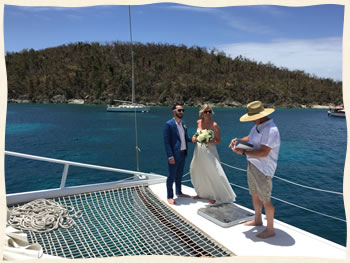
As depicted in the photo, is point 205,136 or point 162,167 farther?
point 162,167

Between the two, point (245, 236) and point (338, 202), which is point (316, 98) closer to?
point (338, 202)

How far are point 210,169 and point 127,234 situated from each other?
1.85m

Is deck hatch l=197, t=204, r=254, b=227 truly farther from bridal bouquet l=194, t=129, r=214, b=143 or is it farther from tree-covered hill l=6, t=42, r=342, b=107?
tree-covered hill l=6, t=42, r=342, b=107

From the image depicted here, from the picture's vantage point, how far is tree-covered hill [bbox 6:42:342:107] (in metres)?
97.5

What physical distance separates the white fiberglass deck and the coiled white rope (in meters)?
2.10

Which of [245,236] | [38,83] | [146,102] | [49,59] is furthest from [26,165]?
[49,59]

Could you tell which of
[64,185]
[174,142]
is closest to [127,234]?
[64,185]

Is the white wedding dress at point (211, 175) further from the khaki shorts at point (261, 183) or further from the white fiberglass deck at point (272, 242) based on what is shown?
the khaki shorts at point (261, 183)

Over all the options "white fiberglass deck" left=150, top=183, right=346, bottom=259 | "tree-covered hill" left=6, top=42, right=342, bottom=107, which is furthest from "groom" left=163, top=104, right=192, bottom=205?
"tree-covered hill" left=6, top=42, right=342, bottom=107

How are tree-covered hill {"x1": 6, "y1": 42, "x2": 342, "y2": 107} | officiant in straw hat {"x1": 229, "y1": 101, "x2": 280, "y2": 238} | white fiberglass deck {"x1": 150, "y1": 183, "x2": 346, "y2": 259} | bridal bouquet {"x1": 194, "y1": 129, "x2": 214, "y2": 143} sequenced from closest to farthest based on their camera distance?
officiant in straw hat {"x1": 229, "y1": 101, "x2": 280, "y2": 238} → white fiberglass deck {"x1": 150, "y1": 183, "x2": 346, "y2": 259} → bridal bouquet {"x1": 194, "y1": 129, "x2": 214, "y2": 143} → tree-covered hill {"x1": 6, "y1": 42, "x2": 342, "y2": 107}

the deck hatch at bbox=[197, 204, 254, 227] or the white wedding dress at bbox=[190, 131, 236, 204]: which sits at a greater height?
the white wedding dress at bbox=[190, 131, 236, 204]

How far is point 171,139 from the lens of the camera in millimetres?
5094

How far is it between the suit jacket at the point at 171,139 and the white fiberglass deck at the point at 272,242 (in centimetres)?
119

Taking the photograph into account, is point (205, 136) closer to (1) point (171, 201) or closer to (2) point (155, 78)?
(1) point (171, 201)
